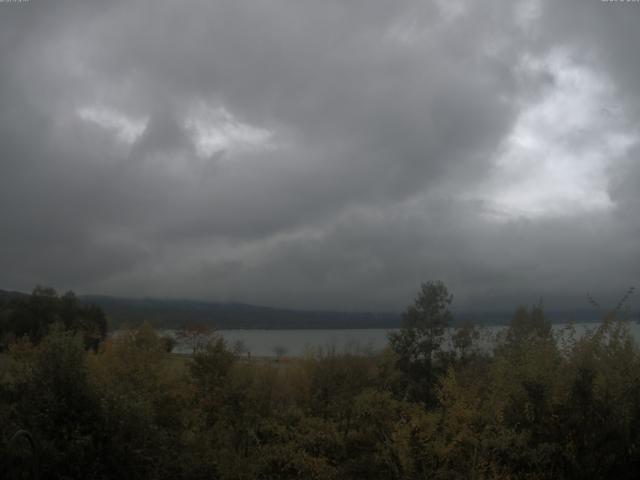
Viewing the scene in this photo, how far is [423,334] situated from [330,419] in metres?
20.1

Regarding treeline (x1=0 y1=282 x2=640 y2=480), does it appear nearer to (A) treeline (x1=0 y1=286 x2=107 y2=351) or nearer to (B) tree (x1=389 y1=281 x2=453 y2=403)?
(B) tree (x1=389 y1=281 x2=453 y2=403)

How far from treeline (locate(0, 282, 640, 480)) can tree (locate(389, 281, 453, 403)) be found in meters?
12.2

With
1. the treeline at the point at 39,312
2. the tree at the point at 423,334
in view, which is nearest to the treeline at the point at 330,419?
the tree at the point at 423,334

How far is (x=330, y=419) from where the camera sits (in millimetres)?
22062

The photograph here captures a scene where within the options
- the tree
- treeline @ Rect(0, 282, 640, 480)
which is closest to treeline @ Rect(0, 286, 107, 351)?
the tree

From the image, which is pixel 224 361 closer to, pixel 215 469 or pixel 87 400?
pixel 215 469

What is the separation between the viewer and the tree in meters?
39.6

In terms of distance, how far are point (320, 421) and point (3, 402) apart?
1008 centimetres

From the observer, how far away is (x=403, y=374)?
38.3m

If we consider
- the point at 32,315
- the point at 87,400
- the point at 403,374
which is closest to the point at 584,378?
the point at 87,400

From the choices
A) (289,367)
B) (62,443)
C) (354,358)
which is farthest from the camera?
(289,367)

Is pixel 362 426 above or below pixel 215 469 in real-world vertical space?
above

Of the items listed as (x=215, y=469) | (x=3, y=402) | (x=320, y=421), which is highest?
(x=3, y=402)

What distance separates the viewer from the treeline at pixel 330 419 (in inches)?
607
